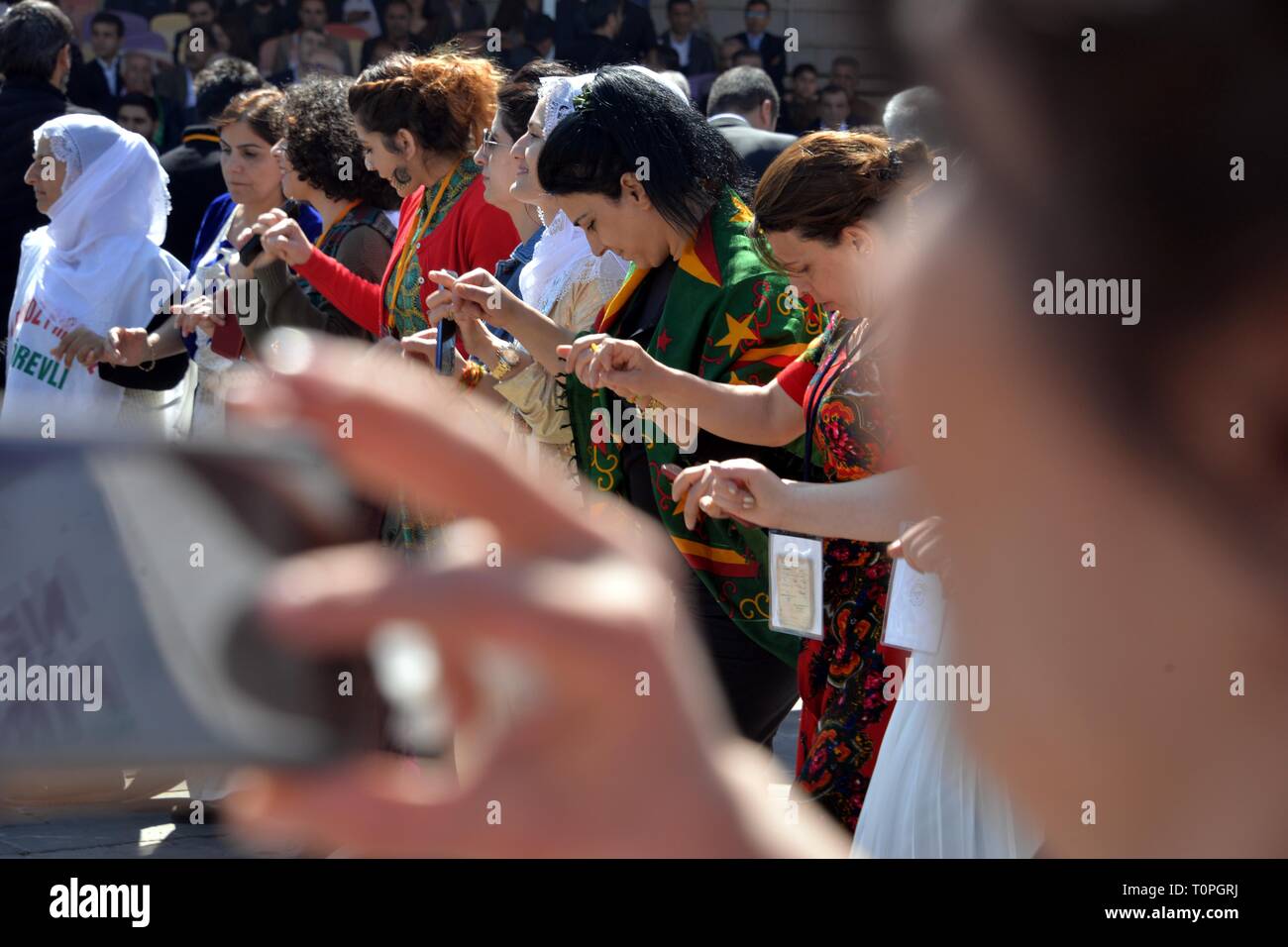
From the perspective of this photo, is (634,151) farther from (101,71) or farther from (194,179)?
(101,71)

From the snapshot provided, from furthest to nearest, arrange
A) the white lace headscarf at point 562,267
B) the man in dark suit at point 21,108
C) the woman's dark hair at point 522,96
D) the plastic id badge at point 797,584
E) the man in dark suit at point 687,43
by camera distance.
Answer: the man in dark suit at point 687,43 < the man in dark suit at point 21,108 < the woman's dark hair at point 522,96 < the white lace headscarf at point 562,267 < the plastic id badge at point 797,584

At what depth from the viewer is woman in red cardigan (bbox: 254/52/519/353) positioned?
13.8 feet

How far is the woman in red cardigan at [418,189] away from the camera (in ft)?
13.8

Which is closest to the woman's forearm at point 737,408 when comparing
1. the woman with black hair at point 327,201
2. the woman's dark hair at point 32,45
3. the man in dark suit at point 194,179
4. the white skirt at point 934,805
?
the white skirt at point 934,805

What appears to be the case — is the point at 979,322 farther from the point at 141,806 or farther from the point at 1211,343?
the point at 141,806

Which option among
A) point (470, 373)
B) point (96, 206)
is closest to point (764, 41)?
point (96, 206)

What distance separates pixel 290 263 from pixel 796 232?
6.14 ft

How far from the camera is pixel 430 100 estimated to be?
14.5 feet

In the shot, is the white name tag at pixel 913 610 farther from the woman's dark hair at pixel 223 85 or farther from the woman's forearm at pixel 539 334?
the woman's dark hair at pixel 223 85

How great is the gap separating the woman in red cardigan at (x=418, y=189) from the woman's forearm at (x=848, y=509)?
1705mm

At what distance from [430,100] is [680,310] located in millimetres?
1463

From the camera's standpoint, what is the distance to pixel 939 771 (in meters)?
2.49
